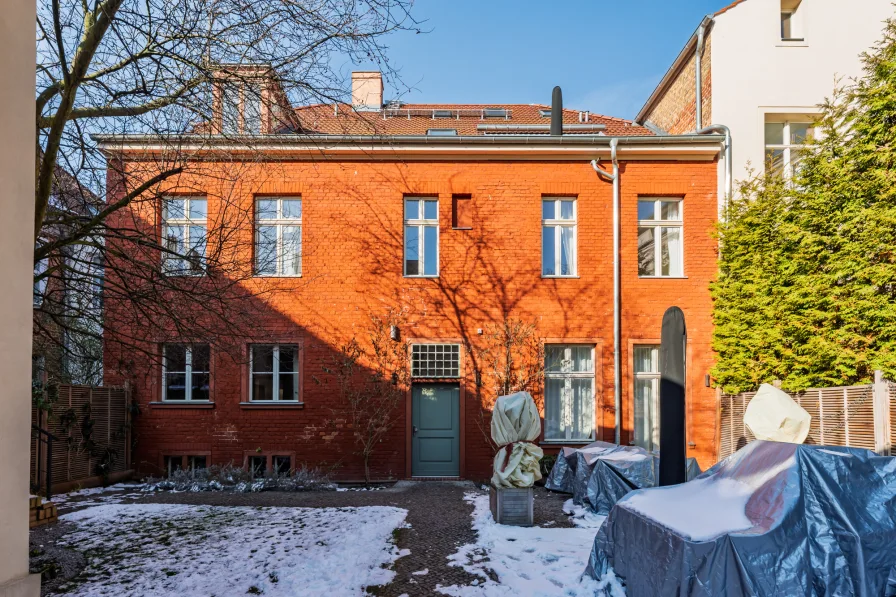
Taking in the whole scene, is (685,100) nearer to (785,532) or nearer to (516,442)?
(516,442)

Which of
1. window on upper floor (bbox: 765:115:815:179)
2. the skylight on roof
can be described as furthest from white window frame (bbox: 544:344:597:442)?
the skylight on roof

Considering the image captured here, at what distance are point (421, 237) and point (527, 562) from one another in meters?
8.24

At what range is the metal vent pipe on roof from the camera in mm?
14041

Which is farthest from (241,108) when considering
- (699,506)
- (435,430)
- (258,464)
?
(258,464)

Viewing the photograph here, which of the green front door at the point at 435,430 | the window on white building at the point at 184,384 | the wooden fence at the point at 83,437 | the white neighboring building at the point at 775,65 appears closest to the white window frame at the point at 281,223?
the window on white building at the point at 184,384

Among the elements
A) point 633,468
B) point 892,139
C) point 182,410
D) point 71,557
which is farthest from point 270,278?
point 892,139

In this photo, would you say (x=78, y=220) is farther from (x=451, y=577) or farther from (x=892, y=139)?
(x=892, y=139)

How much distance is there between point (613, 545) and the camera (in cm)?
528

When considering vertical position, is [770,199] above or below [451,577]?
above

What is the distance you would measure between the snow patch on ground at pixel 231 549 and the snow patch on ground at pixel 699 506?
2.70m

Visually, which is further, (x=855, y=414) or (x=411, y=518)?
(x=411, y=518)

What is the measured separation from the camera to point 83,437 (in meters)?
11.6

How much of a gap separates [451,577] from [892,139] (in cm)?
803

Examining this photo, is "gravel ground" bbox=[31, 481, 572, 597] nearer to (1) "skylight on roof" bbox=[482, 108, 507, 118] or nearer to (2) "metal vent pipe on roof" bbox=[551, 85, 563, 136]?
(2) "metal vent pipe on roof" bbox=[551, 85, 563, 136]
